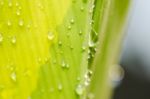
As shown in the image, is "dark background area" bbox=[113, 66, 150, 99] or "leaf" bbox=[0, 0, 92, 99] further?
"dark background area" bbox=[113, 66, 150, 99]

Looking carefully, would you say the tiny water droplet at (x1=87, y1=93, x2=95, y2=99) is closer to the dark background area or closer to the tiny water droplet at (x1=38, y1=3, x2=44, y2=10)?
the tiny water droplet at (x1=38, y1=3, x2=44, y2=10)

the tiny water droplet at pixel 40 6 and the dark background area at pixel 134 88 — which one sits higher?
the tiny water droplet at pixel 40 6

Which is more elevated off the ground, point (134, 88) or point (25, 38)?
point (25, 38)

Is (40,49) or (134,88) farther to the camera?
(134,88)

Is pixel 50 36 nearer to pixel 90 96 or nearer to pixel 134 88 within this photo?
pixel 90 96

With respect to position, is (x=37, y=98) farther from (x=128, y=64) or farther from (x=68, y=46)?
(x=128, y=64)

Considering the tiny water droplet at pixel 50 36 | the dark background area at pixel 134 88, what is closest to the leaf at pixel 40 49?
the tiny water droplet at pixel 50 36

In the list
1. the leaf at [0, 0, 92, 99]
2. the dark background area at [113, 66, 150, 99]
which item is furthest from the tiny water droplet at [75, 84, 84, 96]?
the dark background area at [113, 66, 150, 99]

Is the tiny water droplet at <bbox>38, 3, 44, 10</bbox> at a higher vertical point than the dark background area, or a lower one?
higher

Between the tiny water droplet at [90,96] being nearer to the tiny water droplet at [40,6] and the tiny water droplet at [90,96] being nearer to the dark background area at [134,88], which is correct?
the tiny water droplet at [40,6]

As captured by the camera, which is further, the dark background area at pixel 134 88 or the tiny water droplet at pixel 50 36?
the dark background area at pixel 134 88

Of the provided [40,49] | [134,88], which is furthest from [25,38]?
[134,88]
